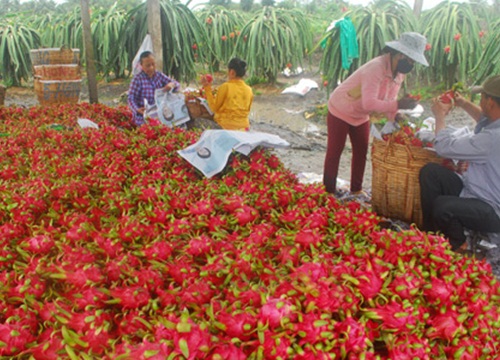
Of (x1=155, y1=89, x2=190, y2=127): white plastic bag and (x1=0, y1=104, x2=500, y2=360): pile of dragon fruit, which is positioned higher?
(x1=0, y1=104, x2=500, y2=360): pile of dragon fruit

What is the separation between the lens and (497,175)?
240 centimetres

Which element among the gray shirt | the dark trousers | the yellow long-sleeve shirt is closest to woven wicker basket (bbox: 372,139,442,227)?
the dark trousers

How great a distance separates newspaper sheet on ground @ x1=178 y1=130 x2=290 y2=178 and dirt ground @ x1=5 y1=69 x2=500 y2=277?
3.43 ft

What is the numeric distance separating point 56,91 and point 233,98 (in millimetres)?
2943

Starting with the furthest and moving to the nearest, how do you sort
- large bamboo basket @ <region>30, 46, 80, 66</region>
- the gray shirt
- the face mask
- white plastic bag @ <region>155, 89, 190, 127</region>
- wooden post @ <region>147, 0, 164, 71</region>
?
large bamboo basket @ <region>30, 46, 80, 66</region>, wooden post @ <region>147, 0, 164, 71</region>, white plastic bag @ <region>155, 89, 190, 127</region>, the face mask, the gray shirt

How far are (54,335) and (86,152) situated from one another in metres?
A: 1.92

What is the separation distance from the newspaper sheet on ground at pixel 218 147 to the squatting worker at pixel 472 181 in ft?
3.02

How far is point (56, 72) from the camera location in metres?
5.92

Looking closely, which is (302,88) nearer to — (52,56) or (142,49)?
(142,49)

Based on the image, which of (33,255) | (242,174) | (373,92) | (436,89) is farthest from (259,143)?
(436,89)

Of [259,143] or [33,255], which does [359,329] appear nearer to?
[33,255]

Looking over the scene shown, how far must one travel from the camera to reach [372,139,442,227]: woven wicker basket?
2.81 meters

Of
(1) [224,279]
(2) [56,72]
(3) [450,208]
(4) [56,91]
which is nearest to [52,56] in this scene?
(2) [56,72]

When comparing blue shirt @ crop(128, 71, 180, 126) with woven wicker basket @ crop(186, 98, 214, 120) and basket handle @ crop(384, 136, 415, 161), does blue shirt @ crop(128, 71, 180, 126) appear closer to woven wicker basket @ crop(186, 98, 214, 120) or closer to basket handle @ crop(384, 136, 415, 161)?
woven wicker basket @ crop(186, 98, 214, 120)
